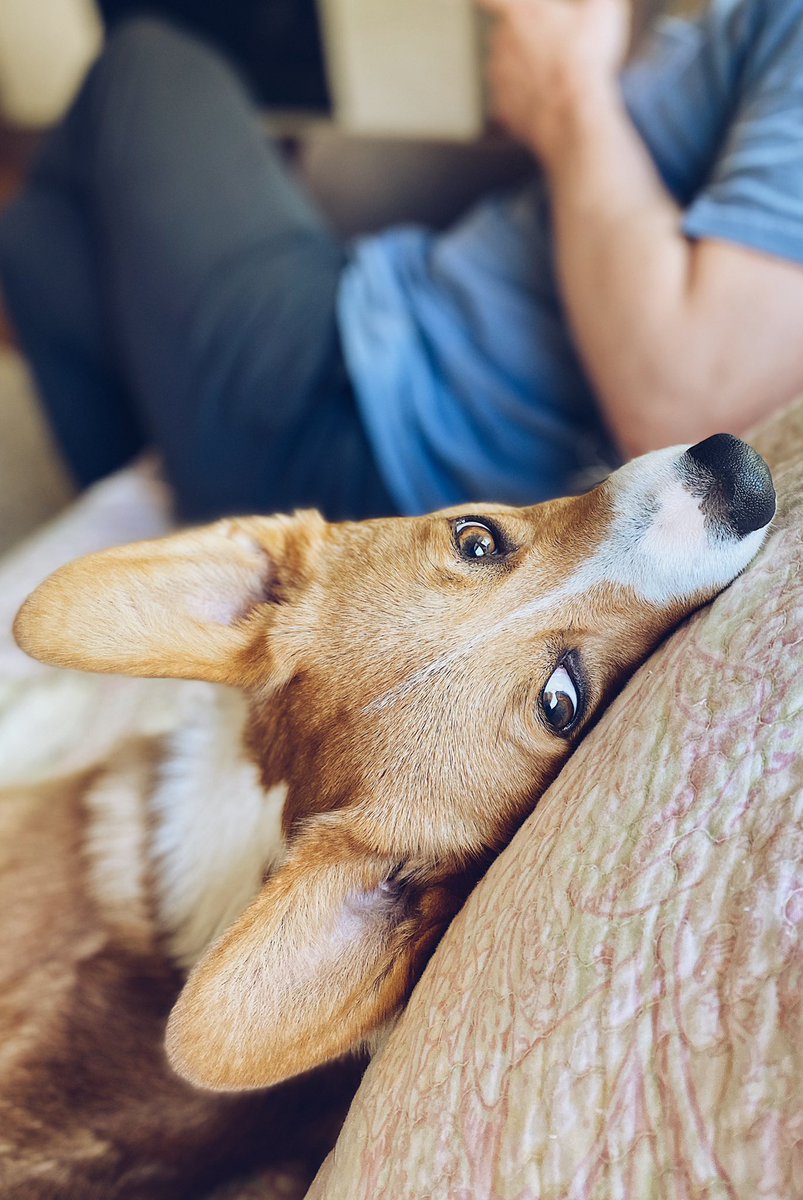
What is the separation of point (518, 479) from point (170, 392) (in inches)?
27.7

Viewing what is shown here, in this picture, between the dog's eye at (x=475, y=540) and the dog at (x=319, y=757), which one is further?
the dog's eye at (x=475, y=540)

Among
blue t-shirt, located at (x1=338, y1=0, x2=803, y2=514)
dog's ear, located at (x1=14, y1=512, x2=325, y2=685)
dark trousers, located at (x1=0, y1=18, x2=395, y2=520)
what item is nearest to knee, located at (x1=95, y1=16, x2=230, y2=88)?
dark trousers, located at (x1=0, y1=18, x2=395, y2=520)

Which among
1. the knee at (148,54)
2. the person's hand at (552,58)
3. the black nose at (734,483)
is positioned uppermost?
the knee at (148,54)

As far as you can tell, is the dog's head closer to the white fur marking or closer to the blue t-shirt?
the white fur marking

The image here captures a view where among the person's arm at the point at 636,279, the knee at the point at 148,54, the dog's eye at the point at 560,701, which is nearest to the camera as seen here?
the dog's eye at the point at 560,701

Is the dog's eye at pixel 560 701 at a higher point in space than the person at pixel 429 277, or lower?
lower

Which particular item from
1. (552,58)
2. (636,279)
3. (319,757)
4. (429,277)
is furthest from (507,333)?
(319,757)

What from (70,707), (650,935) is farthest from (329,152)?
(650,935)

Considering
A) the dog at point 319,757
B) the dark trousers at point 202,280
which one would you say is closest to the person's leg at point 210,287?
the dark trousers at point 202,280

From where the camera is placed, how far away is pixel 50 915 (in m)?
1.12

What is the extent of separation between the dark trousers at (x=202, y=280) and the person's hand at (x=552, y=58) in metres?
0.48

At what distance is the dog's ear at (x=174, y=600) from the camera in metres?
0.90

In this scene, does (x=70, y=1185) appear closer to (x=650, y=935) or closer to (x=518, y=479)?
(x=650, y=935)

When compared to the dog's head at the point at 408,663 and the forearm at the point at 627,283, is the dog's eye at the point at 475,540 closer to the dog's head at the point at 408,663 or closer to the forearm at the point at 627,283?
the dog's head at the point at 408,663
